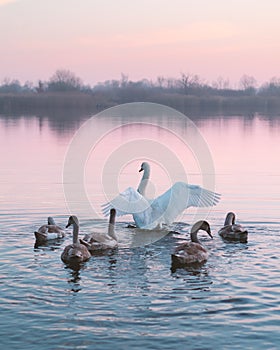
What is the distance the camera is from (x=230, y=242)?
12781mm

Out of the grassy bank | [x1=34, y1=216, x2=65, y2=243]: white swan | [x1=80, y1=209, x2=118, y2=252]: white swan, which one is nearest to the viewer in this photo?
[x1=80, y1=209, x2=118, y2=252]: white swan

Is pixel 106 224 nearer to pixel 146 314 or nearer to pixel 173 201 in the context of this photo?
pixel 173 201

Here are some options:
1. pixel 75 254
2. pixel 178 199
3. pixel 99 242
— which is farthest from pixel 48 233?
pixel 178 199

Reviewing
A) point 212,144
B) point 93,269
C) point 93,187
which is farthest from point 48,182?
point 212,144

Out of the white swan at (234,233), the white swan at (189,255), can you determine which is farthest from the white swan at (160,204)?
the white swan at (189,255)

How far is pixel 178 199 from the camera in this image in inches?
571

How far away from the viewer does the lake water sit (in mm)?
7922

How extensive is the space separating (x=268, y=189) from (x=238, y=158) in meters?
8.25

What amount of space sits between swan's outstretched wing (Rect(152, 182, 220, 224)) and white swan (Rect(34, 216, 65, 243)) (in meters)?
2.28

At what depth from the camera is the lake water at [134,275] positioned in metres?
7.92

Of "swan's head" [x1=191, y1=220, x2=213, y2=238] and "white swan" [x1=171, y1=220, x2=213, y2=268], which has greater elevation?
"swan's head" [x1=191, y1=220, x2=213, y2=238]

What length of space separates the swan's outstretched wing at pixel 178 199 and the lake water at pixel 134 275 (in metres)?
0.42

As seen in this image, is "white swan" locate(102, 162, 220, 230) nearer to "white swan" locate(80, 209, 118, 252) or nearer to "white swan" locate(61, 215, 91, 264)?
"white swan" locate(80, 209, 118, 252)

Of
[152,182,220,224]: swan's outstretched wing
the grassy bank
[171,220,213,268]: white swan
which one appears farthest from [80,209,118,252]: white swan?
the grassy bank
